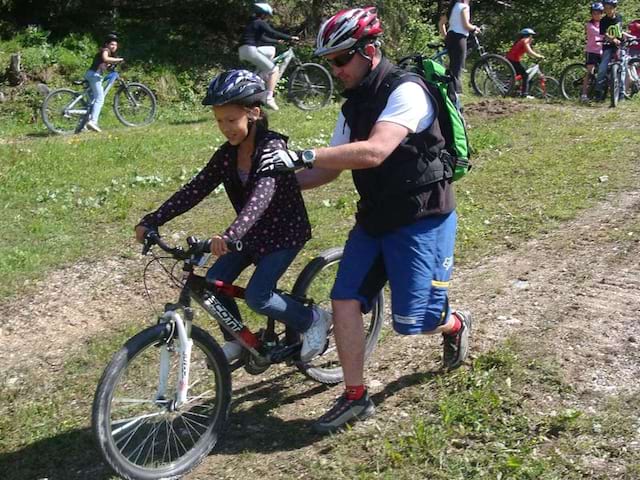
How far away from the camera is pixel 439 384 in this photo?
179 inches

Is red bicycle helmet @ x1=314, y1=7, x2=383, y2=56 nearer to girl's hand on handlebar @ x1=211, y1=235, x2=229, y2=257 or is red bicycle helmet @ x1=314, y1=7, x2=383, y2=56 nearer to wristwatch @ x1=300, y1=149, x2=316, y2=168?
wristwatch @ x1=300, y1=149, x2=316, y2=168

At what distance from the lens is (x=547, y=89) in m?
15.9

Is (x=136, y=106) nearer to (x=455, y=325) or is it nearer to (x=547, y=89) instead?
(x=547, y=89)

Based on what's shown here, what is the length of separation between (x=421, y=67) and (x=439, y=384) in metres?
1.77

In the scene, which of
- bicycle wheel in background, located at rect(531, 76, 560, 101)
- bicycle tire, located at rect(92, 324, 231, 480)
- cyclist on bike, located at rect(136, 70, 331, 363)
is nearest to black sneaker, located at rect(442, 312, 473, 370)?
cyclist on bike, located at rect(136, 70, 331, 363)

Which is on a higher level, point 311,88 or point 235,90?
point 235,90

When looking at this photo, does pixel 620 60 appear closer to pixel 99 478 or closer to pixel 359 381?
pixel 359 381

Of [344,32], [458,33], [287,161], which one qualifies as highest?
[344,32]

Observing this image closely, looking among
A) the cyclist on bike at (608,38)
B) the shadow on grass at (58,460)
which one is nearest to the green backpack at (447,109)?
the shadow on grass at (58,460)

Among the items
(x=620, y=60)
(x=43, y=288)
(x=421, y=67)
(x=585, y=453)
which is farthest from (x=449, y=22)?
(x=585, y=453)

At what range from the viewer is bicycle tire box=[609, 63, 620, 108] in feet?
45.5

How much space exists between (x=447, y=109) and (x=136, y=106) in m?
11.4

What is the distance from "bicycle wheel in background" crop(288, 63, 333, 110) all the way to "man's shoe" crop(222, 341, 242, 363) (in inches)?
427

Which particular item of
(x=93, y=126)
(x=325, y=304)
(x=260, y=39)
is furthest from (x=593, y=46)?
(x=325, y=304)
